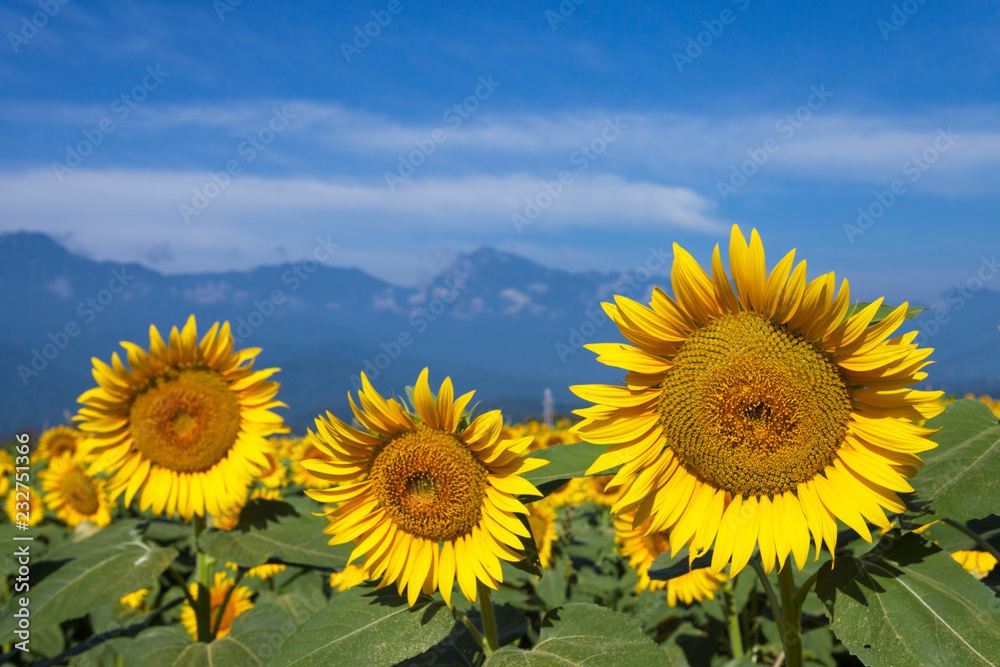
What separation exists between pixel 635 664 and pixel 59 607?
2.78 meters

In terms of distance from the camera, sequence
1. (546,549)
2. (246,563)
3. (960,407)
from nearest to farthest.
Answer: (960,407), (246,563), (546,549)

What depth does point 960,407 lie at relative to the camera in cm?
240

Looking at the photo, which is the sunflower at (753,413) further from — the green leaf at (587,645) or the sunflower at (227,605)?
the sunflower at (227,605)

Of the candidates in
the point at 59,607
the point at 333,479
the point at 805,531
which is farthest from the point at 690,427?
the point at 59,607

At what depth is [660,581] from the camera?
4398 mm

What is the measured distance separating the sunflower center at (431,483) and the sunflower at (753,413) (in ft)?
1.59

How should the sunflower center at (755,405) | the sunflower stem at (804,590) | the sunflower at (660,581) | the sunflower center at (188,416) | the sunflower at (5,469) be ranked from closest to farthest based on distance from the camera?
the sunflower center at (755,405) < the sunflower stem at (804,590) < the sunflower center at (188,416) < the sunflower at (660,581) < the sunflower at (5,469)

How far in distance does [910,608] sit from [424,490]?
1.53 metres

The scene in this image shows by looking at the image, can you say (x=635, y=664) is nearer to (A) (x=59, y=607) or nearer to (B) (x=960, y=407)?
(B) (x=960, y=407)

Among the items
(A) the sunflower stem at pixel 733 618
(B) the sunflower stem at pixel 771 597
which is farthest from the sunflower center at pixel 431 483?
(A) the sunflower stem at pixel 733 618

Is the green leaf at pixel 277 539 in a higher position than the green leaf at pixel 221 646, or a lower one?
higher

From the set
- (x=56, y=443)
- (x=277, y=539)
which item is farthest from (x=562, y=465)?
(x=56, y=443)

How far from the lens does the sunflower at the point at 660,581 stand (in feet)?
15.1

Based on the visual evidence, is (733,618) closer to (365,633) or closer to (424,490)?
(424,490)
